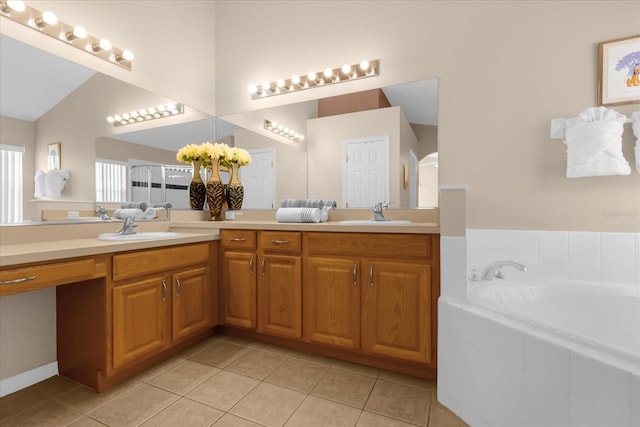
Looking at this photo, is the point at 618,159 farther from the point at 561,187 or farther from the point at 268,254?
the point at 268,254

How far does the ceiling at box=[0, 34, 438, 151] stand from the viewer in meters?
1.58

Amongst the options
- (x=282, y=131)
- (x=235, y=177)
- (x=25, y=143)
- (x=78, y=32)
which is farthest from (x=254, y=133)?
(x=25, y=143)

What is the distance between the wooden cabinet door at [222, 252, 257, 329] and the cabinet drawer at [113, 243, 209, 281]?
0.62ft

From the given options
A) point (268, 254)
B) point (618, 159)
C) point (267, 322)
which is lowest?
point (267, 322)

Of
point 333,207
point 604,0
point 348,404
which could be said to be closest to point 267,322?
point 348,404

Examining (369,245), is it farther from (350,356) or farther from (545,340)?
(545,340)

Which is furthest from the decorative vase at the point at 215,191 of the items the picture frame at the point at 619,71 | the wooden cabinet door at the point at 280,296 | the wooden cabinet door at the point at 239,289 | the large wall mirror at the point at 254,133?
the picture frame at the point at 619,71

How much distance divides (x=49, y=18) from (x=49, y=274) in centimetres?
148

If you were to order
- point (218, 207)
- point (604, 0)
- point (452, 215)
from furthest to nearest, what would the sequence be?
point (218, 207) < point (604, 0) < point (452, 215)

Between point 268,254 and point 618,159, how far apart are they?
81.6 inches

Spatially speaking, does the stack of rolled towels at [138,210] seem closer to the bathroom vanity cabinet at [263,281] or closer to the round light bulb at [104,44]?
the bathroom vanity cabinet at [263,281]

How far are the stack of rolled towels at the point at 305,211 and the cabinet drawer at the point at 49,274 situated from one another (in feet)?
3.50

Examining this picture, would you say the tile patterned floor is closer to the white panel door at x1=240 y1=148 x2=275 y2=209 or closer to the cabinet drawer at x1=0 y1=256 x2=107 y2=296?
the cabinet drawer at x1=0 y1=256 x2=107 y2=296

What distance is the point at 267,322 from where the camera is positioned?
205cm
